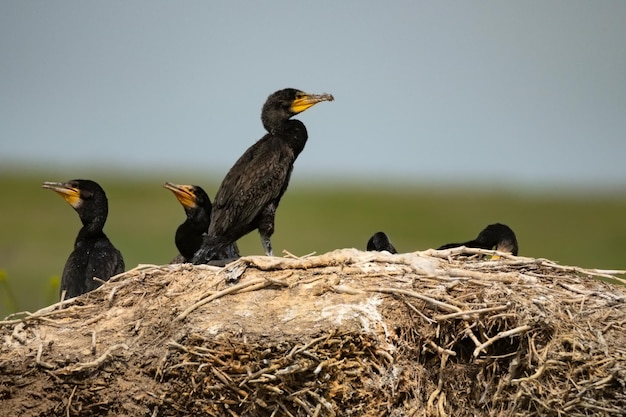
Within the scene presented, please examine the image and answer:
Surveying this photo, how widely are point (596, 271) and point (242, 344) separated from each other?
9.00ft

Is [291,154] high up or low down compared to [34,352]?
up

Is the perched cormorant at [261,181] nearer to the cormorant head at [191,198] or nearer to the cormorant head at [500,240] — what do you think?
the cormorant head at [191,198]

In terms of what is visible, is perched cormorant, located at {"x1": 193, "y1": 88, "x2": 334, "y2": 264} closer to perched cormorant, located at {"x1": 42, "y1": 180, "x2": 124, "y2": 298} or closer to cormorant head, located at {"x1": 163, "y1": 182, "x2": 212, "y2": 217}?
cormorant head, located at {"x1": 163, "y1": 182, "x2": 212, "y2": 217}

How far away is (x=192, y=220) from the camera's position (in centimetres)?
1232

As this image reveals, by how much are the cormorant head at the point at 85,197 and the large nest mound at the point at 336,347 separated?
10.4 ft

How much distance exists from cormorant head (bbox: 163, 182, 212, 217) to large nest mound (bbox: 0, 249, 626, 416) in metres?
3.36

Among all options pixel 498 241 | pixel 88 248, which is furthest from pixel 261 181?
pixel 498 241

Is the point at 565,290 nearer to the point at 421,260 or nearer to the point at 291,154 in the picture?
the point at 421,260

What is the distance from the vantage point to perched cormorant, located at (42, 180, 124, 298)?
36.2 ft

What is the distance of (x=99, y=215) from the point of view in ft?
39.2

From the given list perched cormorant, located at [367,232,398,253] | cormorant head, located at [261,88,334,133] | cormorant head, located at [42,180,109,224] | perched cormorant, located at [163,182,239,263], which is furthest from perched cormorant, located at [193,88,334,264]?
perched cormorant, located at [367,232,398,253]

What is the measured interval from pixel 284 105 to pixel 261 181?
104cm

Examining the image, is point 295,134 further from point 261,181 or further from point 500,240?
point 500,240

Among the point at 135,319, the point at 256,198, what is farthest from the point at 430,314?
the point at 256,198
